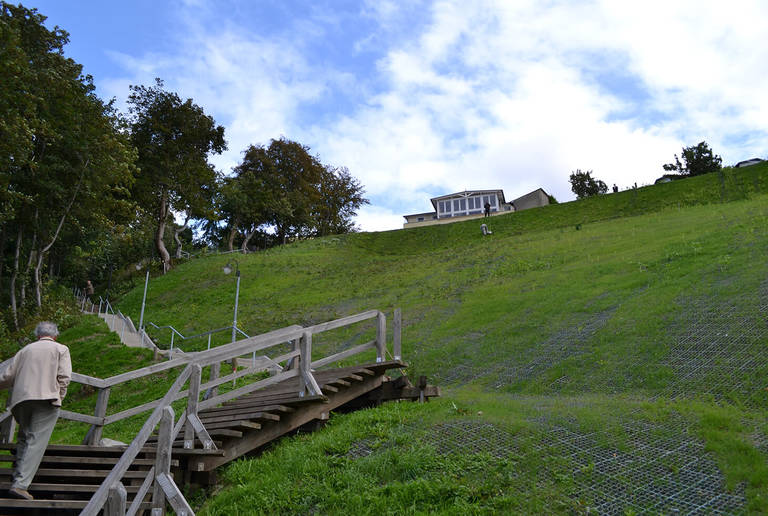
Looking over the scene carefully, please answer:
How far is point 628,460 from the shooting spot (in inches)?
255

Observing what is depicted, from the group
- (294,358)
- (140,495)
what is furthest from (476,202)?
(140,495)

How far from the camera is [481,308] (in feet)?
62.1

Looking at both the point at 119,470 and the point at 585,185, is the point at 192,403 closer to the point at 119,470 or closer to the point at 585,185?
the point at 119,470

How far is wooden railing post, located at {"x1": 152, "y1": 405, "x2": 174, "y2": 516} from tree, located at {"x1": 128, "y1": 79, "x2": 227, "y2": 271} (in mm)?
37182

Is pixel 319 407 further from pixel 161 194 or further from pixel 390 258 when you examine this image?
pixel 161 194

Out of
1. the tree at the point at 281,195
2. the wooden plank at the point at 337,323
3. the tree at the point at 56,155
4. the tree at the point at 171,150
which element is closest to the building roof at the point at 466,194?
the tree at the point at 281,195

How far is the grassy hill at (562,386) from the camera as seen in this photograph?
6.10 meters

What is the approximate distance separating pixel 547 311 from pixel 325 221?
50.6m

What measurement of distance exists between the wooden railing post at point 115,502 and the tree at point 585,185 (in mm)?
65035

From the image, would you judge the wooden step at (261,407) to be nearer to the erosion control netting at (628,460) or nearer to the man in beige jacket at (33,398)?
the erosion control netting at (628,460)

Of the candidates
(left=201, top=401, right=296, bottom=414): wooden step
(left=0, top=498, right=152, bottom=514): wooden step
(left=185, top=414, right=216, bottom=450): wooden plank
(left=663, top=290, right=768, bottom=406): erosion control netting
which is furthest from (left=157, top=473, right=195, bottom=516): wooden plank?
(left=663, top=290, right=768, bottom=406): erosion control netting

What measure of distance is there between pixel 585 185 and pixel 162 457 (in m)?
65.0

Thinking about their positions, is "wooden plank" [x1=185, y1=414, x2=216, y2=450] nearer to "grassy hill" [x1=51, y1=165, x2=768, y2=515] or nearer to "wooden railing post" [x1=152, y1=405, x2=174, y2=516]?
"grassy hill" [x1=51, y1=165, x2=768, y2=515]

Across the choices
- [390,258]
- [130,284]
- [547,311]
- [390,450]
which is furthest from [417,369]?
[130,284]
